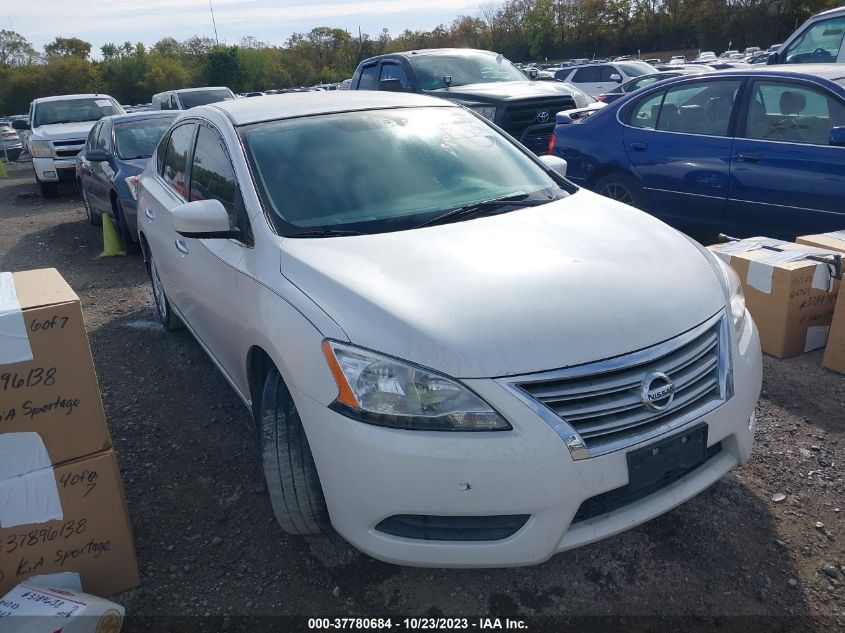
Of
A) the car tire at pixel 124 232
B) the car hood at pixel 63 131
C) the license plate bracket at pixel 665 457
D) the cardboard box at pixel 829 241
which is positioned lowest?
the car tire at pixel 124 232

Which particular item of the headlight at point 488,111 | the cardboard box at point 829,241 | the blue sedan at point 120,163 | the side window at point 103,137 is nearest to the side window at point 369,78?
the headlight at point 488,111

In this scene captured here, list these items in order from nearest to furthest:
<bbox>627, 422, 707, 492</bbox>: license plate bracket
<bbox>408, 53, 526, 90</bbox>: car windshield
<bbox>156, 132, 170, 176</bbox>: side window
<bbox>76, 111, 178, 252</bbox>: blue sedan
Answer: <bbox>627, 422, 707, 492</bbox>: license plate bracket, <bbox>156, 132, 170, 176</bbox>: side window, <bbox>76, 111, 178, 252</bbox>: blue sedan, <bbox>408, 53, 526, 90</bbox>: car windshield

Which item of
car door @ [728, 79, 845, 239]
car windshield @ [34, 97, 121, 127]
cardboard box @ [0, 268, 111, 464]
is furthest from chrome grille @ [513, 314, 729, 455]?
car windshield @ [34, 97, 121, 127]

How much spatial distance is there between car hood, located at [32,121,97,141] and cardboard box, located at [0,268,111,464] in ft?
39.2

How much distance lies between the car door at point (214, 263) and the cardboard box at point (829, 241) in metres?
3.50

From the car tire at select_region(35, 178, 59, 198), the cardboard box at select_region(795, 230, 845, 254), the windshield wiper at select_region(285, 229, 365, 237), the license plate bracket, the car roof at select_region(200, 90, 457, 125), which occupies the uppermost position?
the car roof at select_region(200, 90, 457, 125)

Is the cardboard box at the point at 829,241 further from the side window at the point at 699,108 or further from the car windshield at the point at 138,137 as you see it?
the car windshield at the point at 138,137

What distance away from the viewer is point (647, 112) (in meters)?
6.11

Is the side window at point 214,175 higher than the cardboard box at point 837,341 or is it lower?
higher

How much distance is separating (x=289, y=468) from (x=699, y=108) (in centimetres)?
478

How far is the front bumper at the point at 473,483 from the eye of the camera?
6.86 feet

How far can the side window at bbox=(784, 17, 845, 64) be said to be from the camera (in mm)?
7934

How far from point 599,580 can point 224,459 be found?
6.30 feet

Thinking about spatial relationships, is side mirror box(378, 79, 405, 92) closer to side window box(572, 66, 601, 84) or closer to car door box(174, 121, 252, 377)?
car door box(174, 121, 252, 377)
